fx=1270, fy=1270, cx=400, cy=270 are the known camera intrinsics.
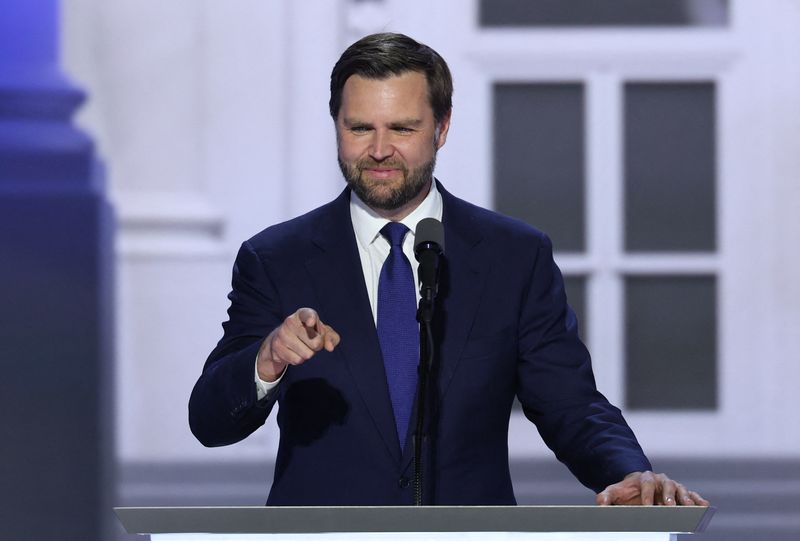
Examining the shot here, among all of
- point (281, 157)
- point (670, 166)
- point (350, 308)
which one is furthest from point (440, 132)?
point (670, 166)

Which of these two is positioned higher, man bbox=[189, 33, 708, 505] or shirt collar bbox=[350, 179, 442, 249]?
shirt collar bbox=[350, 179, 442, 249]

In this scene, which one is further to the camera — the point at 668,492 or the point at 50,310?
the point at 50,310

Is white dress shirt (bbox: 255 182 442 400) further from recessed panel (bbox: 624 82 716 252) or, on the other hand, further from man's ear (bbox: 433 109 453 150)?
recessed panel (bbox: 624 82 716 252)

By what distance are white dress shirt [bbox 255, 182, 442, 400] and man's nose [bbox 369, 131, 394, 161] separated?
127 mm

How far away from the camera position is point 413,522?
55.3 inches

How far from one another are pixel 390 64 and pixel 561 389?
Answer: 1.85 ft

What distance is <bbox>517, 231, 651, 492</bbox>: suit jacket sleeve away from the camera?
1.85 m

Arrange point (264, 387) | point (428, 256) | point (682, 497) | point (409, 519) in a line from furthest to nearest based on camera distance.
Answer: point (264, 387) < point (428, 256) < point (682, 497) < point (409, 519)

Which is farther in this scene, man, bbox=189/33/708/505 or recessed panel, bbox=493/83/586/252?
recessed panel, bbox=493/83/586/252

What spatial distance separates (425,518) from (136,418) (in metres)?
2.55

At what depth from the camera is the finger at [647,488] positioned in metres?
1.56

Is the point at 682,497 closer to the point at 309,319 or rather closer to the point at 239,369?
the point at 309,319

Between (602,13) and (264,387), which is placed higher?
(602,13)

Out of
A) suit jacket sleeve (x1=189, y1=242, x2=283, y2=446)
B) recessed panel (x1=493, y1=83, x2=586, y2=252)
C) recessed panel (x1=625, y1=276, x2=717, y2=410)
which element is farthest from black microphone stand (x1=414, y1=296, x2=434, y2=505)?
recessed panel (x1=625, y1=276, x2=717, y2=410)
